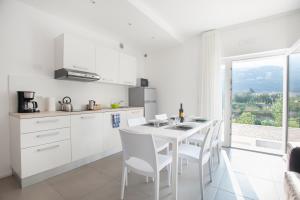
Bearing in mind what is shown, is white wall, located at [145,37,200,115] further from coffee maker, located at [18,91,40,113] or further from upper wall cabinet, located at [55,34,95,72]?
coffee maker, located at [18,91,40,113]

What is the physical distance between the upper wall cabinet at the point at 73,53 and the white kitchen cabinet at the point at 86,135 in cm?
89

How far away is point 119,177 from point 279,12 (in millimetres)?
3913

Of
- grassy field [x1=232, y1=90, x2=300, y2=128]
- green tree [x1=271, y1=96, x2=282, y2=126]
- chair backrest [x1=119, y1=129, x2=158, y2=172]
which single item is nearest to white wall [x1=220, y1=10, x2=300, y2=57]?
grassy field [x1=232, y1=90, x2=300, y2=128]

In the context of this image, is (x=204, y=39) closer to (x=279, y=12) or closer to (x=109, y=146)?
(x=279, y=12)

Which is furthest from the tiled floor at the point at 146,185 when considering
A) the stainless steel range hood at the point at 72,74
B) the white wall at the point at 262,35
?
the white wall at the point at 262,35

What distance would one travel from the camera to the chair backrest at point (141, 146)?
144 centimetres

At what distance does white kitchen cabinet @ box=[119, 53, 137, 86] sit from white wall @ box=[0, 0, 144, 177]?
3.06ft

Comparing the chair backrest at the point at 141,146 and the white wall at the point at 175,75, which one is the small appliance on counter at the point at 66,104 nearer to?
the chair backrest at the point at 141,146

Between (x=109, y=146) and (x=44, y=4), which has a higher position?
(x=44, y=4)

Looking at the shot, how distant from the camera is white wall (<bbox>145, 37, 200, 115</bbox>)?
388 cm

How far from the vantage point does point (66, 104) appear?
105 inches

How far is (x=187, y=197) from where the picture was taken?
5.77 feet

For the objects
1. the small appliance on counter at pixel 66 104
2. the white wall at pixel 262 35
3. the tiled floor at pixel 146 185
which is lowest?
the tiled floor at pixel 146 185

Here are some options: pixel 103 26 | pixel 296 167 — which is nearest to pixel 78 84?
pixel 103 26
